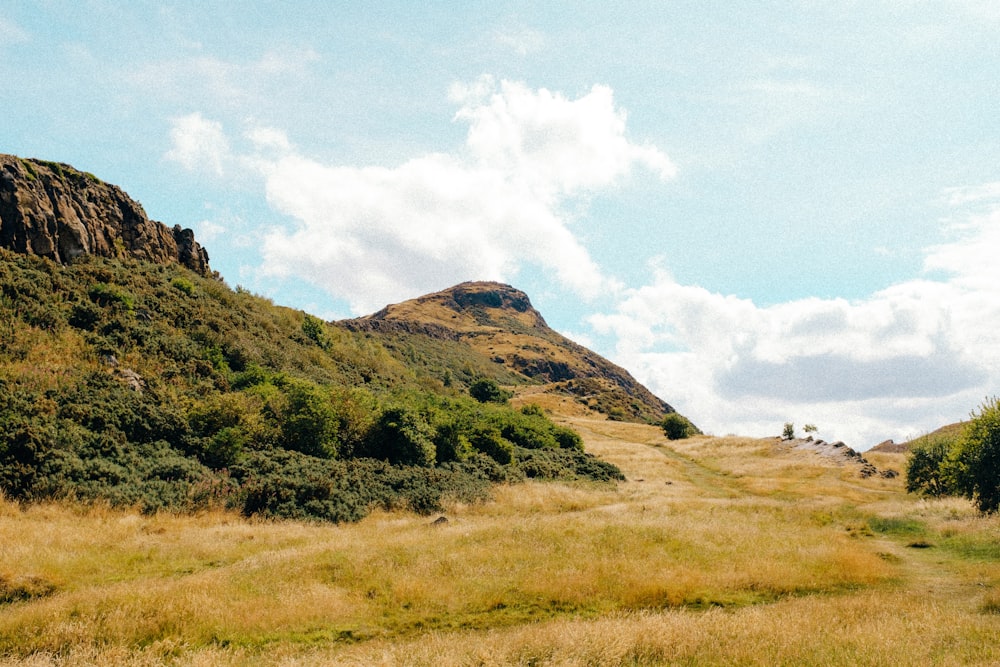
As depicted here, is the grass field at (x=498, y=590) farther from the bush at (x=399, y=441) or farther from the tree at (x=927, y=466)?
the tree at (x=927, y=466)

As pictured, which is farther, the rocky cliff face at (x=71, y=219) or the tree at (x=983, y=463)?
the rocky cliff face at (x=71, y=219)

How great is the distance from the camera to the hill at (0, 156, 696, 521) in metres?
24.2

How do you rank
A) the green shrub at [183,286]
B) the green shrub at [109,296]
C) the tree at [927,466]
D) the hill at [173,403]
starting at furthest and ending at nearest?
the green shrub at [183,286], the tree at [927,466], the green shrub at [109,296], the hill at [173,403]

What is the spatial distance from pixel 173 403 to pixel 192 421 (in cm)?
201

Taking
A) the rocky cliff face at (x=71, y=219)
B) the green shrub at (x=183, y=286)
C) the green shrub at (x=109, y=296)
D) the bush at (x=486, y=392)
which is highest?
the rocky cliff face at (x=71, y=219)

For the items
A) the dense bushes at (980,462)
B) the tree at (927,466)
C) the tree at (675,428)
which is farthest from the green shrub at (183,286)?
the tree at (675,428)

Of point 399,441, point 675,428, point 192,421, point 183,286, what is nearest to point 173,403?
point 192,421

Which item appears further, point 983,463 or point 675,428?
point 675,428

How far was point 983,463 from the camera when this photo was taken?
1099 inches

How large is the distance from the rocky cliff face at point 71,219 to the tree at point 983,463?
62.3m

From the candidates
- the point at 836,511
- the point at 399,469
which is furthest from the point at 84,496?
the point at 836,511

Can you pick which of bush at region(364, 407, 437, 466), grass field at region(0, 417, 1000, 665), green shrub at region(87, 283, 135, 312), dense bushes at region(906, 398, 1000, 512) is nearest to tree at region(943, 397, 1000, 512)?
dense bushes at region(906, 398, 1000, 512)

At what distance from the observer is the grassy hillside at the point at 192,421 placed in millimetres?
23734

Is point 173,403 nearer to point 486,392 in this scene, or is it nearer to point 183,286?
point 183,286
